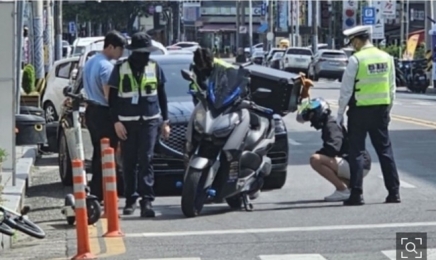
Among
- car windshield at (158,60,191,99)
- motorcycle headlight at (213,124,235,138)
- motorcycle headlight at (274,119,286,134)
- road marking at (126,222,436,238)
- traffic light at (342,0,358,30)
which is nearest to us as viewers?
road marking at (126,222,436,238)

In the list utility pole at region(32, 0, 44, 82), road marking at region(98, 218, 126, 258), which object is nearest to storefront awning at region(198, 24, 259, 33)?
utility pole at region(32, 0, 44, 82)

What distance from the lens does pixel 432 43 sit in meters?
44.1

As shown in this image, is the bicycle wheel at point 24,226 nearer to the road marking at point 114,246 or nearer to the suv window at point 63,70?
the road marking at point 114,246

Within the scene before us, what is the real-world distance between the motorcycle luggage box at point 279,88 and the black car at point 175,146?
321 millimetres

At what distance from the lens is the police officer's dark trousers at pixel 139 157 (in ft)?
37.6

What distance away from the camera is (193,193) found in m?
11.1

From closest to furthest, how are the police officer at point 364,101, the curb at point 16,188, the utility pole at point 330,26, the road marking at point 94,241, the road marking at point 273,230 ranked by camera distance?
the road marking at point 94,241, the curb at point 16,188, the road marking at point 273,230, the police officer at point 364,101, the utility pole at point 330,26

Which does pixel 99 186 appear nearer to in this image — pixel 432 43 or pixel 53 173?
pixel 53 173

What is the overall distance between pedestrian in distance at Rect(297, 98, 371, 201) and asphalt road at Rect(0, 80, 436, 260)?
1.06ft

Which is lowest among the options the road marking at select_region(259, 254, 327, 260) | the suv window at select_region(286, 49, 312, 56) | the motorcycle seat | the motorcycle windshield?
the suv window at select_region(286, 49, 312, 56)

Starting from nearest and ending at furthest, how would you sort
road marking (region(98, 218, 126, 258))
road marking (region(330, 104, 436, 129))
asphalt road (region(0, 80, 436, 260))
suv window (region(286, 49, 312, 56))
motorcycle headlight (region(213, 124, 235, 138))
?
asphalt road (region(0, 80, 436, 260)), road marking (region(98, 218, 126, 258)), motorcycle headlight (region(213, 124, 235, 138)), road marking (region(330, 104, 436, 129)), suv window (region(286, 49, 312, 56))

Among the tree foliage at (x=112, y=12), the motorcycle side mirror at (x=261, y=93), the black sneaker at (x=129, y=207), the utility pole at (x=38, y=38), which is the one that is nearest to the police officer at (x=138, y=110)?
the black sneaker at (x=129, y=207)

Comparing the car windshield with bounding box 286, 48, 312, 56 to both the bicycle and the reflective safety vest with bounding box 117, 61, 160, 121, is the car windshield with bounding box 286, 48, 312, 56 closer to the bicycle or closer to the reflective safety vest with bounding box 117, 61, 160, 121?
the reflective safety vest with bounding box 117, 61, 160, 121

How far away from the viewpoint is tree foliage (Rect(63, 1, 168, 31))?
74.1 metres
